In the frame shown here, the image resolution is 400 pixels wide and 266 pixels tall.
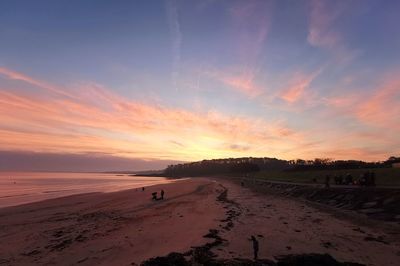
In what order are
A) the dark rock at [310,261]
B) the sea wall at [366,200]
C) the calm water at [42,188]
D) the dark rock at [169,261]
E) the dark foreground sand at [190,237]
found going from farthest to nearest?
the calm water at [42,188] < the sea wall at [366,200] < the dark foreground sand at [190,237] < the dark rock at [169,261] < the dark rock at [310,261]

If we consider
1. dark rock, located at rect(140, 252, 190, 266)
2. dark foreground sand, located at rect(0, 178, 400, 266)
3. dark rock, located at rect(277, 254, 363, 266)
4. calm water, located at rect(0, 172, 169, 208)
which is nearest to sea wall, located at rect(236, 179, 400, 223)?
dark foreground sand, located at rect(0, 178, 400, 266)

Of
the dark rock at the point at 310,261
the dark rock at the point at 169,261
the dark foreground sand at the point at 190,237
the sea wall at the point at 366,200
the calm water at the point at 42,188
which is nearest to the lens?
the dark rock at the point at 310,261

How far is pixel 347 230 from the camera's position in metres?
18.0

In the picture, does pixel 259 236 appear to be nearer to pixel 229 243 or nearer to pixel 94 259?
pixel 229 243

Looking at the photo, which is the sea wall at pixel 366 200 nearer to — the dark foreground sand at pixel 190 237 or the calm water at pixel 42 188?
the dark foreground sand at pixel 190 237

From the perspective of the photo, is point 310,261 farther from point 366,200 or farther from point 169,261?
point 366,200

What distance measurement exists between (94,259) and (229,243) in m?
5.47

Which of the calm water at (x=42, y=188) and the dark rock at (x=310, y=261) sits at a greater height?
the calm water at (x=42, y=188)

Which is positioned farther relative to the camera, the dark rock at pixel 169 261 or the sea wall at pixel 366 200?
the sea wall at pixel 366 200

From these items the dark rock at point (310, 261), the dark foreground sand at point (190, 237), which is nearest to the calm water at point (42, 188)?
the dark foreground sand at point (190, 237)

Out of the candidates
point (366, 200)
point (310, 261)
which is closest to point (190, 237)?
point (310, 261)

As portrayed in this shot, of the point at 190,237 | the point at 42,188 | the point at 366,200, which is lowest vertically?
the point at 190,237

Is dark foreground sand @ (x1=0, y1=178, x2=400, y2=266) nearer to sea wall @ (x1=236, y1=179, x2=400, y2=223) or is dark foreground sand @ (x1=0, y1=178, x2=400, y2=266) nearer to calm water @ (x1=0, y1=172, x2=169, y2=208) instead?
sea wall @ (x1=236, y1=179, x2=400, y2=223)

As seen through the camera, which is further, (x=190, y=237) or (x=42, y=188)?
(x=42, y=188)
